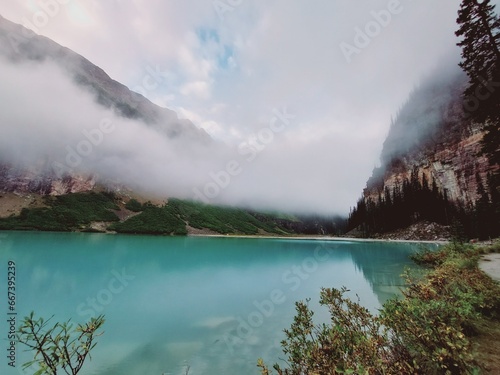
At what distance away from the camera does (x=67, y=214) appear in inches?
4921

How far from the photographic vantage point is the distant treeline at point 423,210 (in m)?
70.5

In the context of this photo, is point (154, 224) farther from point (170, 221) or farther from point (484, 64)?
point (484, 64)

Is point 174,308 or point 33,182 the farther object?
point 33,182

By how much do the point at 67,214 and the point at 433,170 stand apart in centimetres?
17925

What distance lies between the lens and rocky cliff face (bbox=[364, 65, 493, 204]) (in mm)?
95188

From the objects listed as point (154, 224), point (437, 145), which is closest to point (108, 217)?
point (154, 224)

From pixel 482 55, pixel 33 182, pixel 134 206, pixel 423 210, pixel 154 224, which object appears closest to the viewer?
pixel 482 55

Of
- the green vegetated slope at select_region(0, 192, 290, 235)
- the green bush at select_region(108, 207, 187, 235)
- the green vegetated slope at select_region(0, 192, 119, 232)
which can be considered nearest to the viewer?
the green vegetated slope at select_region(0, 192, 119, 232)

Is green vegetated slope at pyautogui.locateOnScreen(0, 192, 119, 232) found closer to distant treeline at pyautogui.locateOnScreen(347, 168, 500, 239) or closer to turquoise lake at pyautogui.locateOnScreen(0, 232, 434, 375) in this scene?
turquoise lake at pyautogui.locateOnScreen(0, 232, 434, 375)

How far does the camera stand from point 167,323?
14.7 metres

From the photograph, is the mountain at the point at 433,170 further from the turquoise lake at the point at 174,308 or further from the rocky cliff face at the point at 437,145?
the turquoise lake at the point at 174,308

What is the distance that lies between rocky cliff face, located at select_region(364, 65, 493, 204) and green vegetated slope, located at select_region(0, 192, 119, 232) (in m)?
165

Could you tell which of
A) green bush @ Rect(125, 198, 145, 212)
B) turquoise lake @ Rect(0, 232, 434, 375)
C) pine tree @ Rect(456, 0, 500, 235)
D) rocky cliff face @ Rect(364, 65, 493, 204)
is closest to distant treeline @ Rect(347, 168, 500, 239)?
rocky cliff face @ Rect(364, 65, 493, 204)

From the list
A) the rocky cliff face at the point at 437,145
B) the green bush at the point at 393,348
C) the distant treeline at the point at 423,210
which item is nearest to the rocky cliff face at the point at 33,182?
the green bush at the point at 393,348
